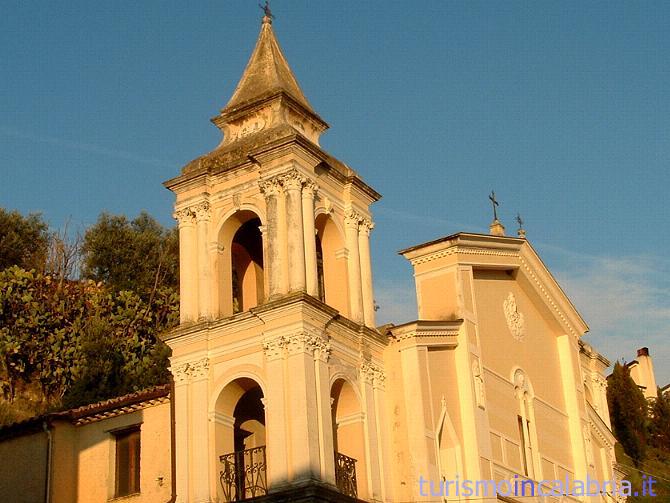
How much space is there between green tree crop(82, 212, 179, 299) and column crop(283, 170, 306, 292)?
811 inches

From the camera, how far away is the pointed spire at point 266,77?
22.0 metres

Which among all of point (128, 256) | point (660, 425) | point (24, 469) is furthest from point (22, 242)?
point (660, 425)

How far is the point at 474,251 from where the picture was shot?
22.7m

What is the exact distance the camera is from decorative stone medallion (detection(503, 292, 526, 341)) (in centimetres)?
2403

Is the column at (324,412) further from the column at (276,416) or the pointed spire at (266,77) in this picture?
the pointed spire at (266,77)

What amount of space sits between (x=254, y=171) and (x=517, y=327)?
23.2 feet

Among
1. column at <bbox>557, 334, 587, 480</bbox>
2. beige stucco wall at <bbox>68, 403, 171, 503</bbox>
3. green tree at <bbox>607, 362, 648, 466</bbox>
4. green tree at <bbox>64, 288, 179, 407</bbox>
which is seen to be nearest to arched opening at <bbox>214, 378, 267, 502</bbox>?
beige stucco wall at <bbox>68, 403, 171, 503</bbox>

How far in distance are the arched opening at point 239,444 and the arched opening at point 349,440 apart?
1362mm

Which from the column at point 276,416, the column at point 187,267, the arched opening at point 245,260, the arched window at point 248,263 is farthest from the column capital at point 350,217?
the column at point 276,416

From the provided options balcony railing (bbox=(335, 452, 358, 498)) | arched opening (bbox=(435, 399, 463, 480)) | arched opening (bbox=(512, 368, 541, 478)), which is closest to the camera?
balcony railing (bbox=(335, 452, 358, 498))

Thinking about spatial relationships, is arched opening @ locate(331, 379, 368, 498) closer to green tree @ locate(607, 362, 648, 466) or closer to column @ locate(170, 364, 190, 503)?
column @ locate(170, 364, 190, 503)

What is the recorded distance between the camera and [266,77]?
22.4 metres

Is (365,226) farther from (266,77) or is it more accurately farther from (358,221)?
(266,77)

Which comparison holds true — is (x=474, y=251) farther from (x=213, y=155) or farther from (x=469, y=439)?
(x=213, y=155)
